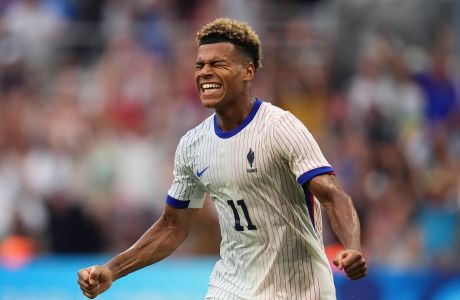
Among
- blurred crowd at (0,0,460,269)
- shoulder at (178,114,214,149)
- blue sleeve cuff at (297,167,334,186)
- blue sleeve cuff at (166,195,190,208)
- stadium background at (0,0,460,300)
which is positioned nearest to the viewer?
blue sleeve cuff at (297,167,334,186)

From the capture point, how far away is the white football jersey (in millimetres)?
6047

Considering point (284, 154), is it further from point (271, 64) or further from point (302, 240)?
point (271, 64)

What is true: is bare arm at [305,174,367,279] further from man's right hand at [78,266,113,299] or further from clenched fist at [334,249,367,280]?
man's right hand at [78,266,113,299]

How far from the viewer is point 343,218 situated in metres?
5.70

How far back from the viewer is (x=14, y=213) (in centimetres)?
1235

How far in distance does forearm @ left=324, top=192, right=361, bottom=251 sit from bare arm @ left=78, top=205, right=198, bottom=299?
1263 mm

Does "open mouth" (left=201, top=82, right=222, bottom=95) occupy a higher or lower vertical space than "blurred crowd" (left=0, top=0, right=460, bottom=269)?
lower

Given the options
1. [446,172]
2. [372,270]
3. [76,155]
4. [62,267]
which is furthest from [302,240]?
[76,155]

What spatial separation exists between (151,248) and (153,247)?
1 centimetres

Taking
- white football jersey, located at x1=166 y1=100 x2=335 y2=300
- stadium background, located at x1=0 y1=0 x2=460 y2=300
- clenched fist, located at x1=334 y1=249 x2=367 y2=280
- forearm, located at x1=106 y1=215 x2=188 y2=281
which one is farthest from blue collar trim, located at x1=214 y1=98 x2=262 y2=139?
stadium background, located at x1=0 y1=0 x2=460 y2=300

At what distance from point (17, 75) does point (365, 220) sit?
4.96 meters

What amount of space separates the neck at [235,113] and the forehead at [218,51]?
0.26 meters

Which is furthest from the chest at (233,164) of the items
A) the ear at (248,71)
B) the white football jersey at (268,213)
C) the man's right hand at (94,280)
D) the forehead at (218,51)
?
the man's right hand at (94,280)

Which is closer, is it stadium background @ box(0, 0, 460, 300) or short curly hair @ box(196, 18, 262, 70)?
short curly hair @ box(196, 18, 262, 70)
